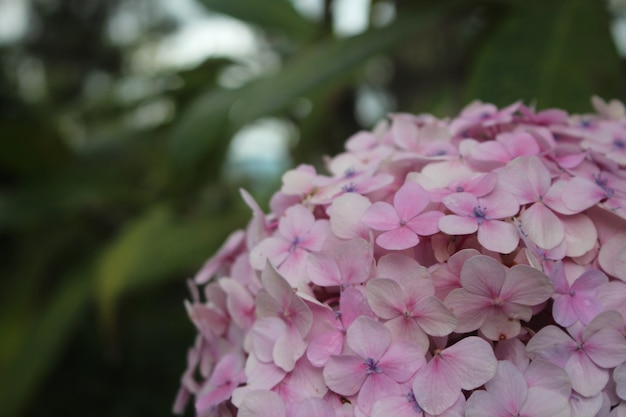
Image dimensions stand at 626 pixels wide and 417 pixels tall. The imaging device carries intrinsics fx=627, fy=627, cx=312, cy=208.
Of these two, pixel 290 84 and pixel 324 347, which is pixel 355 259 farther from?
pixel 290 84

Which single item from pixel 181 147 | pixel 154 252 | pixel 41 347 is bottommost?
pixel 41 347

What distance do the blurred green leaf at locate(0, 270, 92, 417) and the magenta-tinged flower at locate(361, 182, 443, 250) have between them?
68cm

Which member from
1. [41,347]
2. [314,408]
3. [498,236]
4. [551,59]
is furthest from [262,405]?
[41,347]

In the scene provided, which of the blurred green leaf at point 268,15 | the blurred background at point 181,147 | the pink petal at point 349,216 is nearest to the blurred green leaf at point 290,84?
the blurred background at point 181,147

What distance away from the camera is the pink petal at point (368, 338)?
0.26m

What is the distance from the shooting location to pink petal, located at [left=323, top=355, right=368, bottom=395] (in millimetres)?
265

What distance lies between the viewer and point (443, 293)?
0.91 ft

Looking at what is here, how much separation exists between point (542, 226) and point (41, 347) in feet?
2.47

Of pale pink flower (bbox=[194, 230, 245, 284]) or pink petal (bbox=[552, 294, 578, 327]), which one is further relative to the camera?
pale pink flower (bbox=[194, 230, 245, 284])

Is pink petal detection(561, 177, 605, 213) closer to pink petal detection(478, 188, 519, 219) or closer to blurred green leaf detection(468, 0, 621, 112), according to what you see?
pink petal detection(478, 188, 519, 219)

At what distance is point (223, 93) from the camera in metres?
0.74

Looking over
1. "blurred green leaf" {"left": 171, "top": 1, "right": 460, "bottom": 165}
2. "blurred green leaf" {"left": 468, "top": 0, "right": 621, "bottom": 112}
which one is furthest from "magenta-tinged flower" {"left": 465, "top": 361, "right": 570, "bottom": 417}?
"blurred green leaf" {"left": 171, "top": 1, "right": 460, "bottom": 165}

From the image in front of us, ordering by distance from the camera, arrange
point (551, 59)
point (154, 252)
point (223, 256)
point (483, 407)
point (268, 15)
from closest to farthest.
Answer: point (483, 407), point (223, 256), point (551, 59), point (154, 252), point (268, 15)

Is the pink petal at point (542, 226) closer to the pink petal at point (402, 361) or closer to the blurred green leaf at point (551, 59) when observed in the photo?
the pink petal at point (402, 361)
